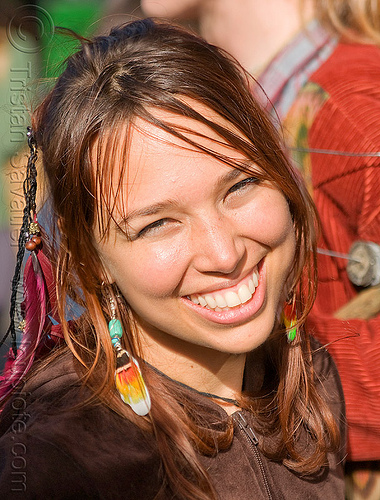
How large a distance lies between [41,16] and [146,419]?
1.59 metres

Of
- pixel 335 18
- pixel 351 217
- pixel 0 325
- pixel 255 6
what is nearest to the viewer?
pixel 351 217

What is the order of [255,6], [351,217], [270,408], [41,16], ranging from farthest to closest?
[41,16] → [255,6] → [351,217] → [270,408]

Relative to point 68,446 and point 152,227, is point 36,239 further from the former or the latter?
point 68,446

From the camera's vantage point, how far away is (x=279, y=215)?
3.31 feet

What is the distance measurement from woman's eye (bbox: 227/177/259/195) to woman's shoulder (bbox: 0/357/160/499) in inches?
16.4

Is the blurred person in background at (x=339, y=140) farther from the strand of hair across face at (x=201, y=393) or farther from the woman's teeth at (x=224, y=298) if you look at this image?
the woman's teeth at (x=224, y=298)

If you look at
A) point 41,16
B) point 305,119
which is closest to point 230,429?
point 305,119

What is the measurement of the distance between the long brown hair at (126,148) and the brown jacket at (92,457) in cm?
3

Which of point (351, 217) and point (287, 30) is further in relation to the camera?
point (287, 30)

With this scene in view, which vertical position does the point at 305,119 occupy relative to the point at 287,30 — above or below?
below

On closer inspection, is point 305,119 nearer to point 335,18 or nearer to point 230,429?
point 335,18

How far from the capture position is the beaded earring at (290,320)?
1.23 m

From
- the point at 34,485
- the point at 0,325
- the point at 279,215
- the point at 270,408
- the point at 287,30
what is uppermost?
the point at 287,30

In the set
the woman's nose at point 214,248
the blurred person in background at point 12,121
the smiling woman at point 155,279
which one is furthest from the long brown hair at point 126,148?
the blurred person in background at point 12,121
